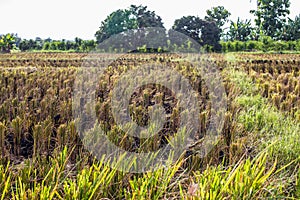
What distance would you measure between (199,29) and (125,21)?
8888 millimetres

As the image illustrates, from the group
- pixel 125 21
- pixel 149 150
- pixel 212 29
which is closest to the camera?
pixel 149 150

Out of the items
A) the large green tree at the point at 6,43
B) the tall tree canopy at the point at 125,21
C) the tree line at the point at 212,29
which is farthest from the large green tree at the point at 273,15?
the large green tree at the point at 6,43

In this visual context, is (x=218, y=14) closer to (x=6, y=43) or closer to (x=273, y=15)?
(x=273, y=15)

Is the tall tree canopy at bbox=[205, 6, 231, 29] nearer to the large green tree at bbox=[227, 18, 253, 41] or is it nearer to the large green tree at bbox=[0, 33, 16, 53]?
the large green tree at bbox=[227, 18, 253, 41]

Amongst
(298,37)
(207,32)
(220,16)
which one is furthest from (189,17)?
(220,16)

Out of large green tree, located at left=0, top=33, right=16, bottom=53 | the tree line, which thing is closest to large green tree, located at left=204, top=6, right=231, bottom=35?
the tree line

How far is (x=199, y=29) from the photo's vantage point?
75.3ft

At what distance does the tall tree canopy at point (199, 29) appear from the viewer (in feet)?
75.0

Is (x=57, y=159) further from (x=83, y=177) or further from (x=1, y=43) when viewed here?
(x=1, y=43)

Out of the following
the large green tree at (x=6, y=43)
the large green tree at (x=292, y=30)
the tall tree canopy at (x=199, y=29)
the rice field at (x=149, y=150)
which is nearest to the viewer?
the rice field at (x=149, y=150)

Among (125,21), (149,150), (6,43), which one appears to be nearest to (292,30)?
(125,21)

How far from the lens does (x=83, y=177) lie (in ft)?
6.20

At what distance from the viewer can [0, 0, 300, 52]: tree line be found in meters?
23.0

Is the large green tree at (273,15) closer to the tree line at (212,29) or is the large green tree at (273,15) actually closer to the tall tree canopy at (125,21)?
the tree line at (212,29)
